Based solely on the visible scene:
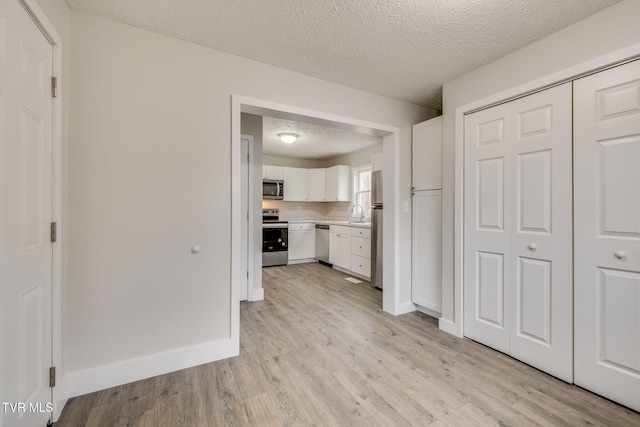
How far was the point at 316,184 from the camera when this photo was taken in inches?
248

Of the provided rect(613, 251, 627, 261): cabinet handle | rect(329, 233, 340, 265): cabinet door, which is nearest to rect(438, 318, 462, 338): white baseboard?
rect(613, 251, 627, 261): cabinet handle

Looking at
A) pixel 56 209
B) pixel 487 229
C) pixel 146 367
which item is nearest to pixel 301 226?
pixel 487 229

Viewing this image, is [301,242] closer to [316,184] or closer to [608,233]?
[316,184]

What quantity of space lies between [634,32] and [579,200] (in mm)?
1008

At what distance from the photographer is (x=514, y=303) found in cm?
214

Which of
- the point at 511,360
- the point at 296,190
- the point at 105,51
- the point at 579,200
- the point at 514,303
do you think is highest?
the point at 105,51

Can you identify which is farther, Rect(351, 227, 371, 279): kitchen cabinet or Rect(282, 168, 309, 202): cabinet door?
Rect(282, 168, 309, 202): cabinet door

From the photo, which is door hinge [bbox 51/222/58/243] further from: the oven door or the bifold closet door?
the oven door

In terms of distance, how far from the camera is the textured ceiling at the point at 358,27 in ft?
5.42

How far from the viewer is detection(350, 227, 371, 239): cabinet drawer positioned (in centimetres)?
446

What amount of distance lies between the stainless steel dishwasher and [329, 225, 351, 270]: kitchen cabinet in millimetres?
171

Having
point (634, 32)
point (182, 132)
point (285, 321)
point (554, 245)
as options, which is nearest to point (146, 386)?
point (285, 321)

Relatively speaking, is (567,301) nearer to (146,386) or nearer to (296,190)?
(146,386)

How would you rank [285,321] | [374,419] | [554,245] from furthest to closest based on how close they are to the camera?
[285,321] → [554,245] → [374,419]
